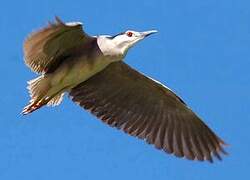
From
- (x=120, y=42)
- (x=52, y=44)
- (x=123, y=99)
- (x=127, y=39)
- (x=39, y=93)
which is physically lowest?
(x=39, y=93)

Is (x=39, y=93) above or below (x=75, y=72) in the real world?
below

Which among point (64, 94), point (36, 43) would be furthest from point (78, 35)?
point (64, 94)

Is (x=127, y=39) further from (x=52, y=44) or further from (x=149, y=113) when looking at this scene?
(x=149, y=113)

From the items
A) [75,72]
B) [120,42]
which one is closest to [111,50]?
[120,42]

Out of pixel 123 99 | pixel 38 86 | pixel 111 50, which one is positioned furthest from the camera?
pixel 123 99

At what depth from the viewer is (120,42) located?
1330cm

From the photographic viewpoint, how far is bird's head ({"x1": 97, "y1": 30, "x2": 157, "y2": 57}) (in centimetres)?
1327

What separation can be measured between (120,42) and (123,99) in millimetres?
2123

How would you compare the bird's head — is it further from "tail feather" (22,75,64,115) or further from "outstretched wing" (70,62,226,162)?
"outstretched wing" (70,62,226,162)

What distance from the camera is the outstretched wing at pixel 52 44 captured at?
1261 cm

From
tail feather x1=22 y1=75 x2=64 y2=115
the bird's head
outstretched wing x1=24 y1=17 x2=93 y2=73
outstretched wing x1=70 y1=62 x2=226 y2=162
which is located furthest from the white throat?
outstretched wing x1=70 y1=62 x2=226 y2=162

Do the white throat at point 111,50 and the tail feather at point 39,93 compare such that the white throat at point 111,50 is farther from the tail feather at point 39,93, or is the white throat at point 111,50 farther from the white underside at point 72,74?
the tail feather at point 39,93

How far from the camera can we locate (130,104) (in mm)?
15297

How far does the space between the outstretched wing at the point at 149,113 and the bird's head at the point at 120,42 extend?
59.3 inches
